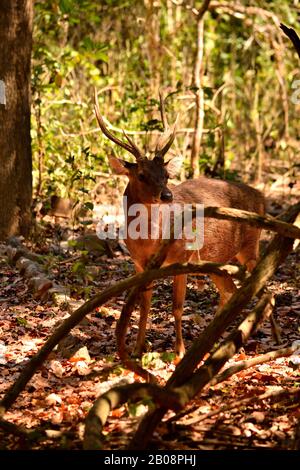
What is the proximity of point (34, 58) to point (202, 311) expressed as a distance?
5502 mm

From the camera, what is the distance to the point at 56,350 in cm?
596

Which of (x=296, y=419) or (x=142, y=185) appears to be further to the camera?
(x=142, y=185)

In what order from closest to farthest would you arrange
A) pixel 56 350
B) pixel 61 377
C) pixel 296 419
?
pixel 296 419 → pixel 61 377 → pixel 56 350

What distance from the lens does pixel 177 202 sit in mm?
6613

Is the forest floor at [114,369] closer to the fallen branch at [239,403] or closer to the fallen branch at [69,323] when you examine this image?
the fallen branch at [239,403]

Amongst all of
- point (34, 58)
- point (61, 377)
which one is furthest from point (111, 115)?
point (61, 377)

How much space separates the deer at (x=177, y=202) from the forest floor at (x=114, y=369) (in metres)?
0.38

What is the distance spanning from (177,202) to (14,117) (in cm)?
295

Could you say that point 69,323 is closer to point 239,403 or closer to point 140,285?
point 140,285

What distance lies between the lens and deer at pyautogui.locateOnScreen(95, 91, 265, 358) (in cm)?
612

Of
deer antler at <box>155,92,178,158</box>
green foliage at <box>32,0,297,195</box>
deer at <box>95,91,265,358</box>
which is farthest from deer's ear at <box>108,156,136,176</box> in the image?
green foliage at <box>32,0,297,195</box>

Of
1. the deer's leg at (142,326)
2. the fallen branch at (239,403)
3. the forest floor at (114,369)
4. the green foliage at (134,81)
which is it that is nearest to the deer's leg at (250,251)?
the forest floor at (114,369)

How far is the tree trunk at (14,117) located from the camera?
878 centimetres
